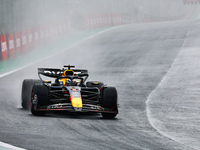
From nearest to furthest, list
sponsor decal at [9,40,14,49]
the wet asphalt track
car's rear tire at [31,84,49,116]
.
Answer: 1. the wet asphalt track
2. car's rear tire at [31,84,49,116]
3. sponsor decal at [9,40,14,49]

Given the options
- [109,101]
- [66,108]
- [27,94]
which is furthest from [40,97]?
[27,94]

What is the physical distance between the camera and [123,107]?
12.9m

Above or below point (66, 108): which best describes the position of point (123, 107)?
below

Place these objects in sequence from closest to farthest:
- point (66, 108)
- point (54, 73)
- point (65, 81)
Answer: point (66, 108) < point (65, 81) < point (54, 73)

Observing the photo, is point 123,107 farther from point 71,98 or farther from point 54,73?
point 71,98

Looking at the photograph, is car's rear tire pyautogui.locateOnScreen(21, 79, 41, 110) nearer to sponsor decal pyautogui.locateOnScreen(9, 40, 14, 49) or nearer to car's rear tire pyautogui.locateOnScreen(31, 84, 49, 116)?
car's rear tire pyautogui.locateOnScreen(31, 84, 49, 116)

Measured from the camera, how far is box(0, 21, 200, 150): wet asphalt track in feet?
26.2

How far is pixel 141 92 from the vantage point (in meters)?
15.6

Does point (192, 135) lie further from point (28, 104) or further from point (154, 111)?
point (28, 104)

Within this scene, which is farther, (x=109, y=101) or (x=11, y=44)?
(x=11, y=44)

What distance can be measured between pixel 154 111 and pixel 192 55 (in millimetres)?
11551

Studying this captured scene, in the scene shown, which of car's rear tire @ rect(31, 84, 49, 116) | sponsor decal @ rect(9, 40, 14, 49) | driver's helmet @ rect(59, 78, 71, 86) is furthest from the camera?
sponsor decal @ rect(9, 40, 14, 49)

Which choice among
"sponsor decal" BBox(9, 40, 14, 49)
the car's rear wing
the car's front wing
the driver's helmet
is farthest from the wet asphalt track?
"sponsor decal" BBox(9, 40, 14, 49)

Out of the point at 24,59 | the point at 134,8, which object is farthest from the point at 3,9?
the point at 134,8
